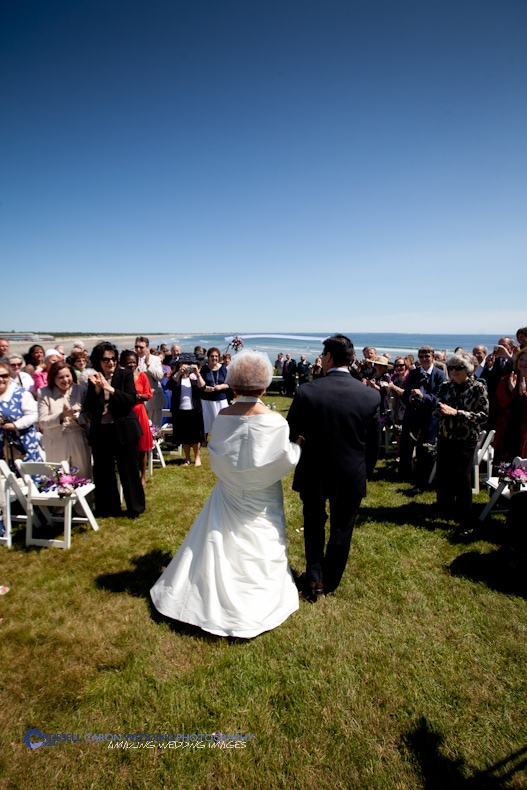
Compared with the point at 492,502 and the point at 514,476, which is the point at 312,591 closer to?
the point at 514,476

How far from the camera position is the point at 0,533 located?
464cm

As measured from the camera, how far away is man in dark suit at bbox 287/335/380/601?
3129 millimetres

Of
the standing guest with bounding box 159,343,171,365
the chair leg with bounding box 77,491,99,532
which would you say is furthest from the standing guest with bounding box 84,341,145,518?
the standing guest with bounding box 159,343,171,365

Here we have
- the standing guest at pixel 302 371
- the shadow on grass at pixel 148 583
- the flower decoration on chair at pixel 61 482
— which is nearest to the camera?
Result: the shadow on grass at pixel 148 583

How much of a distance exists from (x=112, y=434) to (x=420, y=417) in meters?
5.02

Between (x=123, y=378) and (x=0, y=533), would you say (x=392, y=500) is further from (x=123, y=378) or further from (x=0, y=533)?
(x=0, y=533)

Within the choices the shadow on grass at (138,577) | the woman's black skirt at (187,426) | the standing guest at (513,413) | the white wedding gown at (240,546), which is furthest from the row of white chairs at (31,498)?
the standing guest at (513,413)

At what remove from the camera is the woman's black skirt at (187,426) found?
7699 millimetres

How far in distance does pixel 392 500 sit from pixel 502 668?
10.3 ft

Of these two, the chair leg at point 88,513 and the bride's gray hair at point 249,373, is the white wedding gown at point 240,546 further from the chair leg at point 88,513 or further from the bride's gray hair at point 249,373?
the chair leg at point 88,513

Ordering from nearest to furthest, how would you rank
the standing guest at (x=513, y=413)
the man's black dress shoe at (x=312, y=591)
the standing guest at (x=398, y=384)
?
the man's black dress shoe at (x=312, y=591), the standing guest at (x=513, y=413), the standing guest at (x=398, y=384)

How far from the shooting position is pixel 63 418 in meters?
4.78

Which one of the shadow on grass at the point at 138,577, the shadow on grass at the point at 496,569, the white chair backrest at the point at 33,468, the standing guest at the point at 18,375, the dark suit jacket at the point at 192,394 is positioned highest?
the standing guest at the point at 18,375

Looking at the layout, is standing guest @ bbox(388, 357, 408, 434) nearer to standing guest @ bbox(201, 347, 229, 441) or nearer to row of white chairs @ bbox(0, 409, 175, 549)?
standing guest @ bbox(201, 347, 229, 441)
